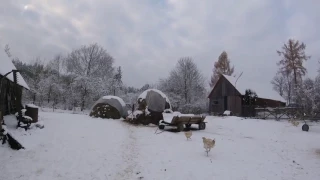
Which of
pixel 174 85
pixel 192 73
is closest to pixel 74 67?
pixel 174 85

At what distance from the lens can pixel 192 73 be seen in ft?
173

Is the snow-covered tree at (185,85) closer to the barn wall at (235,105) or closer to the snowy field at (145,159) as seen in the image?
the barn wall at (235,105)

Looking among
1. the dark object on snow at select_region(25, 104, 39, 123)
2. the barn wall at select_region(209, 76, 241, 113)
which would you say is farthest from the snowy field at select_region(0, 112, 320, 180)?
the barn wall at select_region(209, 76, 241, 113)

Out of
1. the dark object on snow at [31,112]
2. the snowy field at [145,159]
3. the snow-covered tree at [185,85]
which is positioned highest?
the snow-covered tree at [185,85]

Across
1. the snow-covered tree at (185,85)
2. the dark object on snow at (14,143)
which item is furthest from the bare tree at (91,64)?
the dark object on snow at (14,143)

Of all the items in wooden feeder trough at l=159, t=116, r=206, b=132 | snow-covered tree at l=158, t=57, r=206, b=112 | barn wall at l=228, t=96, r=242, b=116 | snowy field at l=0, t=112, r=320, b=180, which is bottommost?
snowy field at l=0, t=112, r=320, b=180

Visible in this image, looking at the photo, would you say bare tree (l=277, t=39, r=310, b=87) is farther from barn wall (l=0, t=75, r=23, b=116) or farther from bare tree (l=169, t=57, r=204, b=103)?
barn wall (l=0, t=75, r=23, b=116)

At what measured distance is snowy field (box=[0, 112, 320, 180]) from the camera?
774cm

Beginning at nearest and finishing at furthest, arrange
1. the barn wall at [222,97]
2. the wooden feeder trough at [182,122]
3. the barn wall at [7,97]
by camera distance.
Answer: the barn wall at [7,97]
the wooden feeder trough at [182,122]
the barn wall at [222,97]

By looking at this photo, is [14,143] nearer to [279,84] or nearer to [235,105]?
[235,105]

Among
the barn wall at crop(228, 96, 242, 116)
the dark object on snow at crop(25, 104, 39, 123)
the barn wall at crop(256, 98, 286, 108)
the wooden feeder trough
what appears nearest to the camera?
the dark object on snow at crop(25, 104, 39, 123)

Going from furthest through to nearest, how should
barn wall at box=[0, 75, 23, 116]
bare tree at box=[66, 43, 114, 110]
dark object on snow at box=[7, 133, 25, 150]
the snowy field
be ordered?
bare tree at box=[66, 43, 114, 110] → barn wall at box=[0, 75, 23, 116] → dark object on snow at box=[7, 133, 25, 150] → the snowy field

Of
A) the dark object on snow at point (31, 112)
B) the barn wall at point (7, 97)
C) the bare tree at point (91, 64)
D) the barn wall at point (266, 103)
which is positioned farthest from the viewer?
the bare tree at point (91, 64)

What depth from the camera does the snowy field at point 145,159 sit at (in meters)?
7.74
